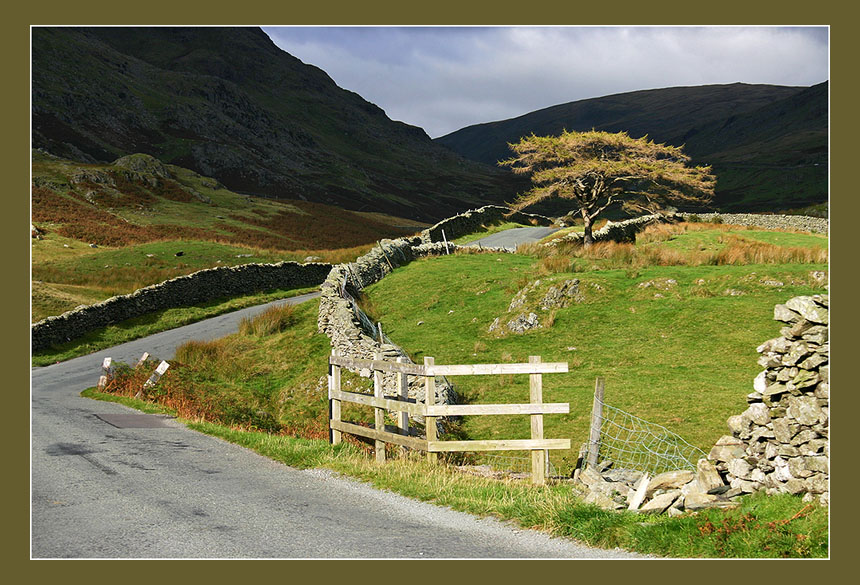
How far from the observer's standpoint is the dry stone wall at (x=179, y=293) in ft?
111

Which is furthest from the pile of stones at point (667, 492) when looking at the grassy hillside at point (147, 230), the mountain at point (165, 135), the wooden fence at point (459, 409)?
the mountain at point (165, 135)

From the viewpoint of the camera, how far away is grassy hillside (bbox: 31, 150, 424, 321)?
1796 inches

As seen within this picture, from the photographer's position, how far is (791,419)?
880 centimetres

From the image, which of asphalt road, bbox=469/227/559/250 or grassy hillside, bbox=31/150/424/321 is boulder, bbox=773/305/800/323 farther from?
asphalt road, bbox=469/227/559/250

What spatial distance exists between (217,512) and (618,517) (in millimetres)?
5748

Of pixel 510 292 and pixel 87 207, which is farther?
pixel 87 207

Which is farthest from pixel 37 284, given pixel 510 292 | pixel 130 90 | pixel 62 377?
pixel 130 90

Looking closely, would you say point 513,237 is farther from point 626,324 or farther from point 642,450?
point 642,450

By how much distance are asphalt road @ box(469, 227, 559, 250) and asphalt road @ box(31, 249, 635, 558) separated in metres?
39.4

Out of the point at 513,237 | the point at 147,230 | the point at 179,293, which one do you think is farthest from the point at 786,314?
the point at 147,230

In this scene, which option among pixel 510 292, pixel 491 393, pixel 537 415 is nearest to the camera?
pixel 537 415

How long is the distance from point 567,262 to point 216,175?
125917 millimetres

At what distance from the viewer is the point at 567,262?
3344 centimetres

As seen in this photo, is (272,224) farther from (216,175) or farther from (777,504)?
(777,504)
